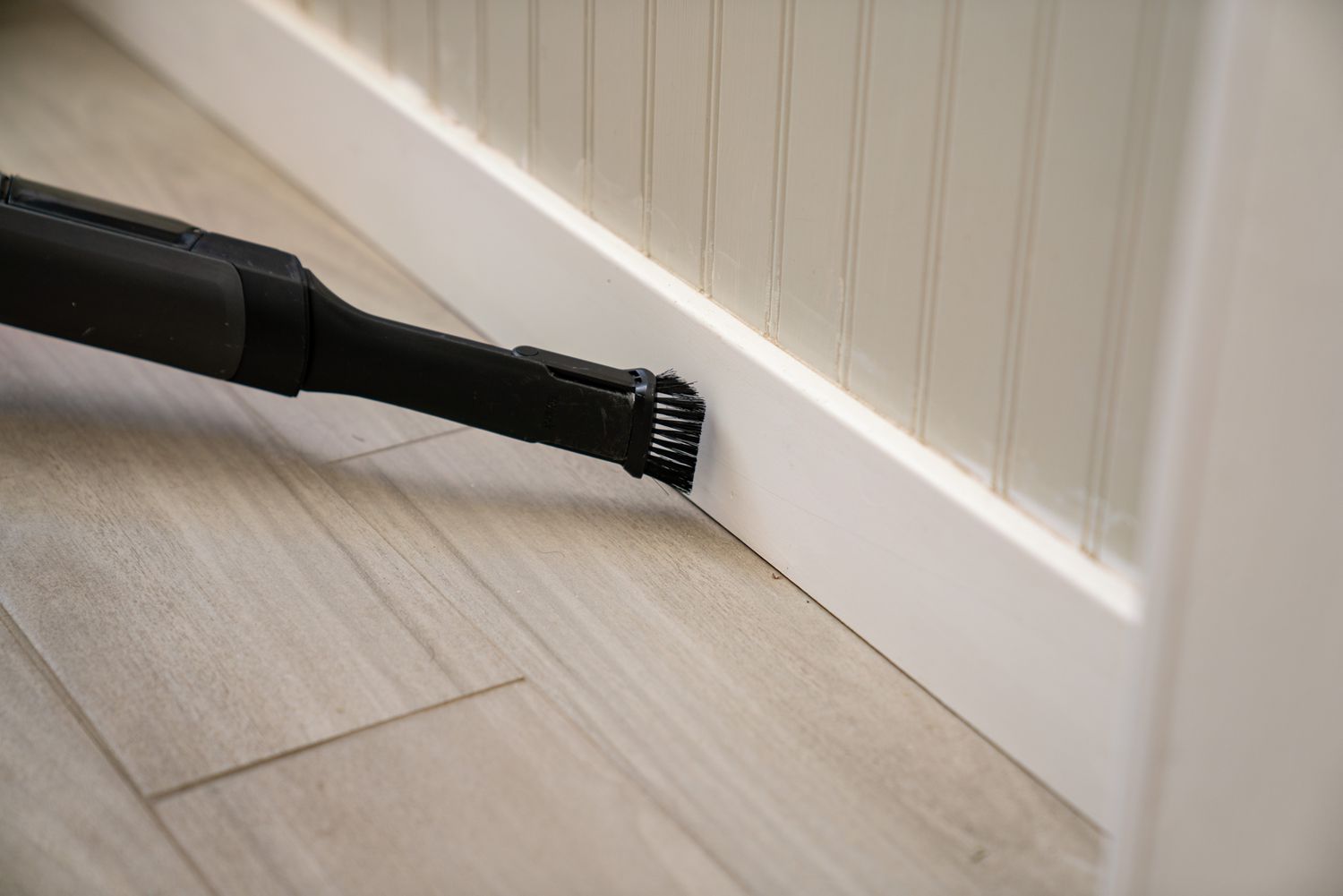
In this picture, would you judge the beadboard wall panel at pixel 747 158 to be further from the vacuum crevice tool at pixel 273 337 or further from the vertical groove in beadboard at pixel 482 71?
the vertical groove in beadboard at pixel 482 71

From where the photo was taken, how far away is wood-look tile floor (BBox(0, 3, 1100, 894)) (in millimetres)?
609

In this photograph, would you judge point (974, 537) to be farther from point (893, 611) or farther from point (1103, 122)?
point (1103, 122)

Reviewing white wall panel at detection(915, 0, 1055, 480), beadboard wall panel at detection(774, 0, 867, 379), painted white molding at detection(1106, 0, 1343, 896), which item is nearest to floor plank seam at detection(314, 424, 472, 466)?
beadboard wall panel at detection(774, 0, 867, 379)

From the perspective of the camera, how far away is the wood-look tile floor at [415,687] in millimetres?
609

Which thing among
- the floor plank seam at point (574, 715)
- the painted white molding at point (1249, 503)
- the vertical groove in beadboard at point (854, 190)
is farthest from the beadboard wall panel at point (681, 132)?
the painted white molding at point (1249, 503)

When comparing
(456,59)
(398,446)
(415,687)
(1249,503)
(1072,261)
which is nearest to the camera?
(1249,503)

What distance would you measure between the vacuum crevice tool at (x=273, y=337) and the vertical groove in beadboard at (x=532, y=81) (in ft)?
0.73

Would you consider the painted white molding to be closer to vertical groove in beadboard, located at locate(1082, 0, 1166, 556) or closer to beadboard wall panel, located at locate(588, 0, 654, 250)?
vertical groove in beadboard, located at locate(1082, 0, 1166, 556)

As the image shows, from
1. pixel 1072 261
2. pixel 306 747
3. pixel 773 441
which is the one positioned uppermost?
pixel 1072 261

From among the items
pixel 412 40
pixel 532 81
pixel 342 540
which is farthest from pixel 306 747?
pixel 412 40

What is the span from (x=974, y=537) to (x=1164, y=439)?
0.65 ft

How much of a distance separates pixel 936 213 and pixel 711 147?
20 cm

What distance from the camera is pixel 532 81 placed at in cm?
97

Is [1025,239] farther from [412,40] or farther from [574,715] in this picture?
[412,40]
